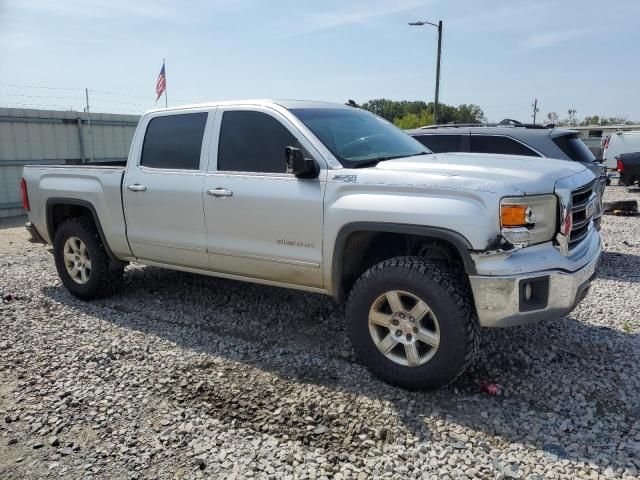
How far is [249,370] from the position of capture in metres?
3.94

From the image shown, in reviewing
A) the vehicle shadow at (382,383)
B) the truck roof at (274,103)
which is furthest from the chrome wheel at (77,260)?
the truck roof at (274,103)

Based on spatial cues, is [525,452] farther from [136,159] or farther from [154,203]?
[136,159]

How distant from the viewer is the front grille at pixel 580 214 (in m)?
3.53

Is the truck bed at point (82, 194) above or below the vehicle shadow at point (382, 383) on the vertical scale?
above

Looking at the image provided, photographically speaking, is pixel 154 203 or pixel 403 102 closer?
pixel 154 203

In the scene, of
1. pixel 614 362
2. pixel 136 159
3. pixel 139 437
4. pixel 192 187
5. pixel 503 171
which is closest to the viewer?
pixel 139 437

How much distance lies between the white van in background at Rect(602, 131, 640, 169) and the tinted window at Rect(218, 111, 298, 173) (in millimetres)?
18811

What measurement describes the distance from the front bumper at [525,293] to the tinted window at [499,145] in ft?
12.3

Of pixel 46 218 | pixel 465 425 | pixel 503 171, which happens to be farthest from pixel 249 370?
pixel 46 218

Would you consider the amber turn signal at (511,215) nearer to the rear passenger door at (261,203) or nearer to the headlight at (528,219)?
the headlight at (528,219)

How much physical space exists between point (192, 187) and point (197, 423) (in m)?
2.11

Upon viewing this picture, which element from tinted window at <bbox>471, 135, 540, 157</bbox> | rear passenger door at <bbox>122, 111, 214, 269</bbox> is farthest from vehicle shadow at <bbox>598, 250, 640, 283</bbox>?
rear passenger door at <bbox>122, 111, 214, 269</bbox>

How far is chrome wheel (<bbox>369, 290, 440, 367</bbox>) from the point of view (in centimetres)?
340

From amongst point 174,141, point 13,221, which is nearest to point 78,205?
point 174,141
